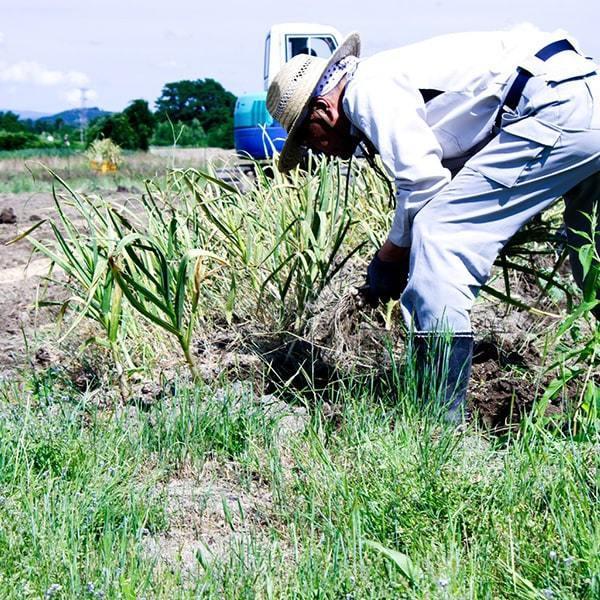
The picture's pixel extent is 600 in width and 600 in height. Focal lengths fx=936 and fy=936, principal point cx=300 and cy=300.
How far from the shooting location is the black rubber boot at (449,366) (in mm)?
2561

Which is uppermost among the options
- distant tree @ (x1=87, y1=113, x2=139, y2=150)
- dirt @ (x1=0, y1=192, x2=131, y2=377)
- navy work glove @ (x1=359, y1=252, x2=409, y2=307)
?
navy work glove @ (x1=359, y1=252, x2=409, y2=307)

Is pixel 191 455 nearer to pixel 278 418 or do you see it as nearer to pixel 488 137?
pixel 278 418

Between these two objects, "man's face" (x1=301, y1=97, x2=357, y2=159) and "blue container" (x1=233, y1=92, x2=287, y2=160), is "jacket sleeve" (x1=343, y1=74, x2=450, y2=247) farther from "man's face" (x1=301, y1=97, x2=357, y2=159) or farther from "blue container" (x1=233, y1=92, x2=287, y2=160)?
"blue container" (x1=233, y1=92, x2=287, y2=160)

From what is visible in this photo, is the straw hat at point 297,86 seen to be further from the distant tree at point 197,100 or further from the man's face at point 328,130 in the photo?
the distant tree at point 197,100

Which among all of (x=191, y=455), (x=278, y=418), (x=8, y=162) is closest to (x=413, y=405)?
(x=278, y=418)

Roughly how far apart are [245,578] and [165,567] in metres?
0.23

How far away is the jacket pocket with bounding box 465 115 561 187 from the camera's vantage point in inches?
103

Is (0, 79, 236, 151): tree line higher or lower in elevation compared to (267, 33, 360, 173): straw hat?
lower

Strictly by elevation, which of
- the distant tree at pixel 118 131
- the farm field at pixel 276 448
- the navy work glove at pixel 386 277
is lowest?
the distant tree at pixel 118 131

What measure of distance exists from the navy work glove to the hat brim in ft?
1.44

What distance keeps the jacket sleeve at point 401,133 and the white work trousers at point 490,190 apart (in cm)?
5

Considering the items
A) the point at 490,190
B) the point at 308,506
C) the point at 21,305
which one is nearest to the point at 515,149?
the point at 490,190

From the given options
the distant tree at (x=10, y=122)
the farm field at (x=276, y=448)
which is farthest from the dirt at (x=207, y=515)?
the distant tree at (x=10, y=122)

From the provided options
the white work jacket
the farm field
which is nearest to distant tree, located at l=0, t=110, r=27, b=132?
the farm field
